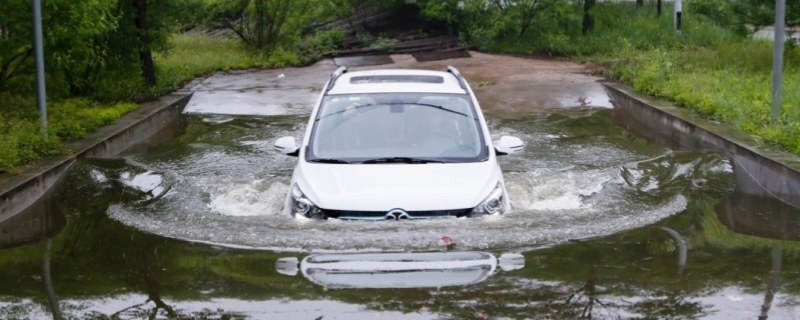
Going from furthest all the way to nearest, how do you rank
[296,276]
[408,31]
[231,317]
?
[408,31], [296,276], [231,317]

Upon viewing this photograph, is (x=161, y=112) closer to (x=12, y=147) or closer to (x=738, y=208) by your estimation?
(x=12, y=147)

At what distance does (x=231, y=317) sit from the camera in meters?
5.91

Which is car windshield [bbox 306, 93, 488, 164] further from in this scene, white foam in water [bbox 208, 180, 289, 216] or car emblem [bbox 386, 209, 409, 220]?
white foam in water [bbox 208, 180, 289, 216]

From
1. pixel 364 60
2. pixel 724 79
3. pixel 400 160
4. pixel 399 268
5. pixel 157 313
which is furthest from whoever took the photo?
pixel 364 60

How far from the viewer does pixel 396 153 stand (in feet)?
28.2

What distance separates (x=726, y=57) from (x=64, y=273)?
1728cm

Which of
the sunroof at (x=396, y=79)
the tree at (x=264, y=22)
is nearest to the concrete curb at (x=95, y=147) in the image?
the sunroof at (x=396, y=79)

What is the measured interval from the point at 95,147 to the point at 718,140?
773 centimetres

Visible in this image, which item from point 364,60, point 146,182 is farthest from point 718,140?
point 364,60

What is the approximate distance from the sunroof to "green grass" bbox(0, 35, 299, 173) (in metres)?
3.72

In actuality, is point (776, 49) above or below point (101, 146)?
above

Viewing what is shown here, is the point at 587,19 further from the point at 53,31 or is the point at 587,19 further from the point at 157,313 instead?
the point at 157,313

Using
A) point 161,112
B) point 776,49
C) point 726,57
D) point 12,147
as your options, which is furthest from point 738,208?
point 726,57

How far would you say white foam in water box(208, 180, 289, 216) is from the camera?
9586mm
